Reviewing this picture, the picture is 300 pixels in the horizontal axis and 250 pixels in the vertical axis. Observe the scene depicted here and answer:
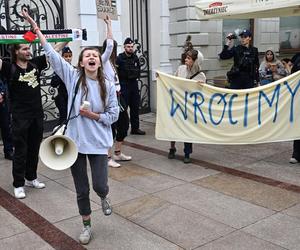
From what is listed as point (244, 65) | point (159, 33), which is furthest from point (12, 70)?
point (159, 33)

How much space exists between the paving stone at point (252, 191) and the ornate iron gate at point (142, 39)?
5.12m

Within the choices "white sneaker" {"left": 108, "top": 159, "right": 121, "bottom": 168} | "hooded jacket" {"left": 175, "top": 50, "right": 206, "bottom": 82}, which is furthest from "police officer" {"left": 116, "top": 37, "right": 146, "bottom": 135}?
"white sneaker" {"left": 108, "top": 159, "right": 121, "bottom": 168}

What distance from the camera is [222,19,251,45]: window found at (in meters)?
11.2

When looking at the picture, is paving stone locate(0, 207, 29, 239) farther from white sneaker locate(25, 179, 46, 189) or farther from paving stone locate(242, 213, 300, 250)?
paving stone locate(242, 213, 300, 250)

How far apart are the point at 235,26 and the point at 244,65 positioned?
13.8 feet

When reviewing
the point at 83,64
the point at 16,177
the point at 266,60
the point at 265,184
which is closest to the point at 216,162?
the point at 265,184

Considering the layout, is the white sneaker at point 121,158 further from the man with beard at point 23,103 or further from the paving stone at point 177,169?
the man with beard at point 23,103

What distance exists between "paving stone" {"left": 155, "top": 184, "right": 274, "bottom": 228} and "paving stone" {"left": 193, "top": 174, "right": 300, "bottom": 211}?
0.13m

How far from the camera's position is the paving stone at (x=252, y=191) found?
4.54 meters

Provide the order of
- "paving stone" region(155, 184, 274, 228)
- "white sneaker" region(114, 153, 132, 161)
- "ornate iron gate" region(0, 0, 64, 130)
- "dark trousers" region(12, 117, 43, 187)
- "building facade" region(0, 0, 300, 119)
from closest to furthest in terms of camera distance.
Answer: "paving stone" region(155, 184, 274, 228) < "dark trousers" region(12, 117, 43, 187) < "white sneaker" region(114, 153, 132, 161) < "ornate iron gate" region(0, 0, 64, 130) < "building facade" region(0, 0, 300, 119)

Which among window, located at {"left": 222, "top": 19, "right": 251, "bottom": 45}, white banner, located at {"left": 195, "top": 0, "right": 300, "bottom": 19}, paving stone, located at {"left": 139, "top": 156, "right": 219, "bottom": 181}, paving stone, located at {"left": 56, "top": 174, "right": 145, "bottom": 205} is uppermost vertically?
white banner, located at {"left": 195, "top": 0, "right": 300, "bottom": 19}

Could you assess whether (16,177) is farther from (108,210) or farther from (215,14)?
(215,14)

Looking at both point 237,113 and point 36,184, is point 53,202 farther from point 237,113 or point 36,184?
point 237,113

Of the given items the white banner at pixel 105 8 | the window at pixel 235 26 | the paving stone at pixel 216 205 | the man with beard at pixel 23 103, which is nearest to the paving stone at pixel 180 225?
the paving stone at pixel 216 205
